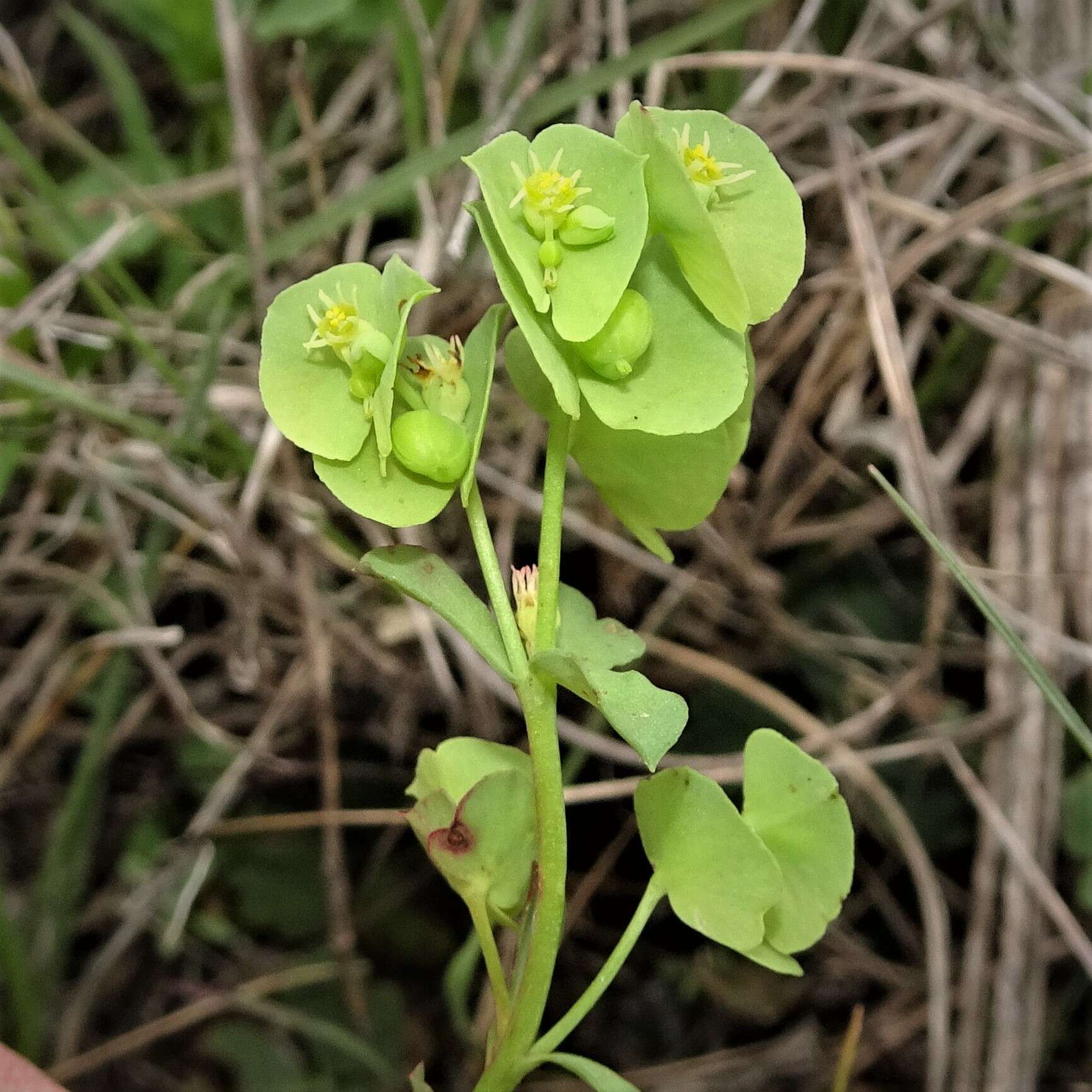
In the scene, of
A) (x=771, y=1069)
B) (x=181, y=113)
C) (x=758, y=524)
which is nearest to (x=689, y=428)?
(x=758, y=524)

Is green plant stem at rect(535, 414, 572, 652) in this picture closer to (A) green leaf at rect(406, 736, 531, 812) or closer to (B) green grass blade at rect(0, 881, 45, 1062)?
(A) green leaf at rect(406, 736, 531, 812)

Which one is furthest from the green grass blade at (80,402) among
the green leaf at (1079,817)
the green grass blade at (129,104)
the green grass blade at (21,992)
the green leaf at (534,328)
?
the green leaf at (1079,817)

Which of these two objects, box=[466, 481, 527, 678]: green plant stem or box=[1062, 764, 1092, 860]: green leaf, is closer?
box=[466, 481, 527, 678]: green plant stem

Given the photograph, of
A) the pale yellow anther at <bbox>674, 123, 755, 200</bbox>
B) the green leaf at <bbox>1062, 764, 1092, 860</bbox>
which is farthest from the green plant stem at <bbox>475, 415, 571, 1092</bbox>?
the green leaf at <bbox>1062, 764, 1092, 860</bbox>

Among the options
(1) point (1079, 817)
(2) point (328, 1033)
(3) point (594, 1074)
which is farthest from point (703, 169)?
(2) point (328, 1033)

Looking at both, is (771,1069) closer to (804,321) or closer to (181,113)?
(804,321)

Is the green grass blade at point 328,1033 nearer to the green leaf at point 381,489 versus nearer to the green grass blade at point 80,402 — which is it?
the green grass blade at point 80,402
